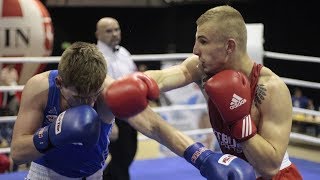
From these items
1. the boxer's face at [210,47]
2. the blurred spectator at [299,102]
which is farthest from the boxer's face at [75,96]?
the blurred spectator at [299,102]

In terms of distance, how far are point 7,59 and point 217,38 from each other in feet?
6.46

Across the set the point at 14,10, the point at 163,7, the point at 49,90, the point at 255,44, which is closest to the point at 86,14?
the point at 163,7

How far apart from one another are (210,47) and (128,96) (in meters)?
0.35

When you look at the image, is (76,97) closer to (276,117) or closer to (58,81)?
(58,81)

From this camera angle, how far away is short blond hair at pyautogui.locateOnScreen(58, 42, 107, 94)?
5.08 ft

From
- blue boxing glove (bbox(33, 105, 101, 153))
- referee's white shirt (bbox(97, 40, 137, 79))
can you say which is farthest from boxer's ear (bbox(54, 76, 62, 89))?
referee's white shirt (bbox(97, 40, 137, 79))

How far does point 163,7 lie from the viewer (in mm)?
8617

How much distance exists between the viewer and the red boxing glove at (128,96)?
1.51m

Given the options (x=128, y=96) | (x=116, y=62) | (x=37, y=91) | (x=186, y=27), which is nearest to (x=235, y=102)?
(x=128, y=96)

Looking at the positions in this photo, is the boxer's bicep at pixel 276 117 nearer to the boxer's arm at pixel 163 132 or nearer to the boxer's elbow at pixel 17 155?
the boxer's arm at pixel 163 132

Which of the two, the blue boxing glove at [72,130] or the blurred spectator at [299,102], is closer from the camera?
the blue boxing glove at [72,130]

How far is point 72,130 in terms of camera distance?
153 cm

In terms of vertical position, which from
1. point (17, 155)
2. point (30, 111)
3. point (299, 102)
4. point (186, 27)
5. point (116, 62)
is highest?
point (30, 111)

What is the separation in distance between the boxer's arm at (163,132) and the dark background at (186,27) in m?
5.28
